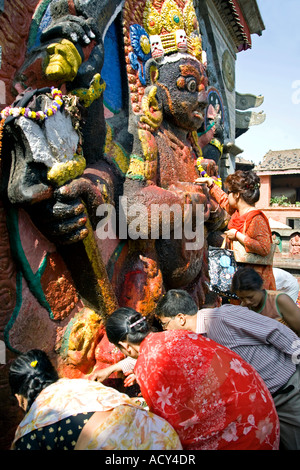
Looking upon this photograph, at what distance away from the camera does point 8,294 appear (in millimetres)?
2141

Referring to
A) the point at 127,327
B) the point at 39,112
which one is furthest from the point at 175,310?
the point at 39,112

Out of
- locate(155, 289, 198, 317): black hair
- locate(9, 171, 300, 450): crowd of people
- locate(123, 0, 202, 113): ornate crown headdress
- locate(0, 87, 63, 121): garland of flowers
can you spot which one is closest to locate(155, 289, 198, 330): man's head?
locate(155, 289, 198, 317): black hair

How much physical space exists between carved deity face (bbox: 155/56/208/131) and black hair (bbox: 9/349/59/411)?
242cm

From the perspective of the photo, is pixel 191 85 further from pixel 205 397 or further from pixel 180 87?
pixel 205 397

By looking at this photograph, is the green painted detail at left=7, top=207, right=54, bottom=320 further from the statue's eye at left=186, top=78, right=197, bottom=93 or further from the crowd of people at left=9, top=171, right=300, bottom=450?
the statue's eye at left=186, top=78, right=197, bottom=93

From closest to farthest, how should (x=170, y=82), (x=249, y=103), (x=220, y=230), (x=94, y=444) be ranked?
(x=94, y=444)
(x=170, y=82)
(x=220, y=230)
(x=249, y=103)

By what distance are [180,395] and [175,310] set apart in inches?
25.2

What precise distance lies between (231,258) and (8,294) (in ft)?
5.71

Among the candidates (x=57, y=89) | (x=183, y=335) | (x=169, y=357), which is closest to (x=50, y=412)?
(x=169, y=357)

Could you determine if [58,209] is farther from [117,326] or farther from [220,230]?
[220,230]

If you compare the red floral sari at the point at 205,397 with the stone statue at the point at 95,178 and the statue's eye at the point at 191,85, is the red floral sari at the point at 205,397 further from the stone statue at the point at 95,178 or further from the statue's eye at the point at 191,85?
the statue's eye at the point at 191,85

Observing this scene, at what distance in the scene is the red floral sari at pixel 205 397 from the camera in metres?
1.52

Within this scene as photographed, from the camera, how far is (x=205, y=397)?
1.52 m

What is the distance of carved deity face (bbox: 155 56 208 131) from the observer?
11.0 feet
